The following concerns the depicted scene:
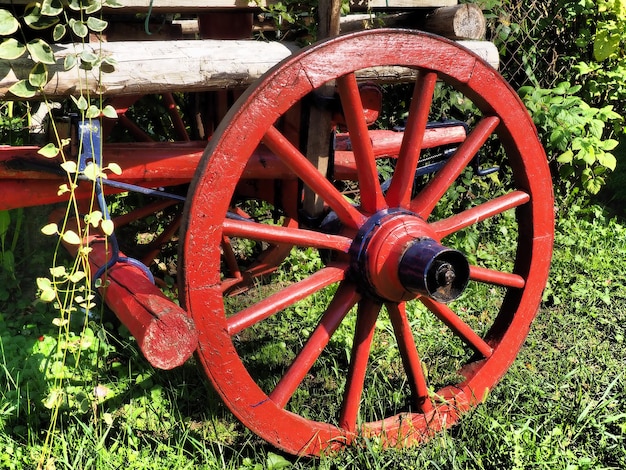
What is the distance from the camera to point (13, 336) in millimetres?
2992

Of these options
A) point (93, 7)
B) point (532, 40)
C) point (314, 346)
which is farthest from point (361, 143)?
point (532, 40)

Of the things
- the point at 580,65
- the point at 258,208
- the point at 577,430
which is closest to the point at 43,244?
the point at 258,208

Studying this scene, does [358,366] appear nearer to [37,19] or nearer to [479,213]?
[479,213]

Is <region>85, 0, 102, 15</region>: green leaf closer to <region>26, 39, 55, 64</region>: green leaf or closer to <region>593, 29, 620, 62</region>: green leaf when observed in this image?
<region>26, 39, 55, 64</region>: green leaf

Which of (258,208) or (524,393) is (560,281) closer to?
(524,393)

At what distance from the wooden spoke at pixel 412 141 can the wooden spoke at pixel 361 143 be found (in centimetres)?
6

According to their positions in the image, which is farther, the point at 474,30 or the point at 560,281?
the point at 560,281

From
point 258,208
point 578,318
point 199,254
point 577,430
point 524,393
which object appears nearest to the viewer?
point 199,254

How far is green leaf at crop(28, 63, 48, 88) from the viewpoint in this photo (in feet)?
6.28

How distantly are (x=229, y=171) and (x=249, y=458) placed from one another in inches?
38.9

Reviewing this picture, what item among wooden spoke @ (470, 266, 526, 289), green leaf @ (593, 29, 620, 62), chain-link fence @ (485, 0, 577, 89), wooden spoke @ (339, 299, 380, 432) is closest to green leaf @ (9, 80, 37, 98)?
wooden spoke @ (339, 299, 380, 432)

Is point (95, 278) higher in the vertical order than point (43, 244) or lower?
higher

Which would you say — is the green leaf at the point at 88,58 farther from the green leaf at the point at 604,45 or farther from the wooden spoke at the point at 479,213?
the green leaf at the point at 604,45

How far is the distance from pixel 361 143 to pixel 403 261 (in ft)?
1.25
